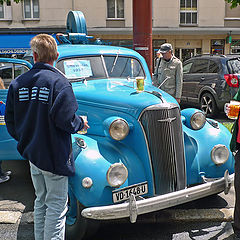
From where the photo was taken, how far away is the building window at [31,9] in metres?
20.2

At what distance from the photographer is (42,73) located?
8.47 ft

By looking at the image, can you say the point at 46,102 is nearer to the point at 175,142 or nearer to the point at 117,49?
the point at 175,142

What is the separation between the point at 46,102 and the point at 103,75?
80.8 inches

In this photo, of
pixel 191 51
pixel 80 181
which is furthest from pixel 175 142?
pixel 191 51

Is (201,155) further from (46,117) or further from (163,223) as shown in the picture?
(46,117)

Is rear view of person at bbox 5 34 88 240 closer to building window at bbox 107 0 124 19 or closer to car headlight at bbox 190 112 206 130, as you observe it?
car headlight at bbox 190 112 206 130

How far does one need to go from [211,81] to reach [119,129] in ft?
21.5

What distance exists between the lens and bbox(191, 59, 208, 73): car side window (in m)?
9.73

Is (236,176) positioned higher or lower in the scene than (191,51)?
lower

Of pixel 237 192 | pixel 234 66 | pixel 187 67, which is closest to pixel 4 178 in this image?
pixel 237 192

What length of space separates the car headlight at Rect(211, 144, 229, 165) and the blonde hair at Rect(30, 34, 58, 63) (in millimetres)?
2088

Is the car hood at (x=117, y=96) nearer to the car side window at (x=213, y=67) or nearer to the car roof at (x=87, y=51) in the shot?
the car roof at (x=87, y=51)

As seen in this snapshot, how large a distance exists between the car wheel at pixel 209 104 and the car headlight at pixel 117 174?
6705 millimetres

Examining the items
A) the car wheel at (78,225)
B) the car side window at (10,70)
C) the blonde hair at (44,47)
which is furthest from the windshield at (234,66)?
the blonde hair at (44,47)
